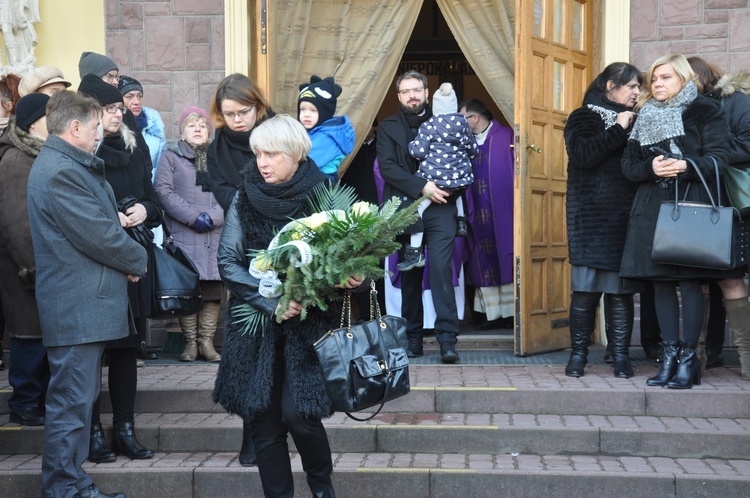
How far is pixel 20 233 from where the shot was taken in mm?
5598

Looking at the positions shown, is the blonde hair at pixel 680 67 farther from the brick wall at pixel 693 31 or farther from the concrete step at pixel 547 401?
the concrete step at pixel 547 401

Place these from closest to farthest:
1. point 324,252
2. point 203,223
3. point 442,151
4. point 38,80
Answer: point 324,252 → point 38,80 → point 442,151 → point 203,223

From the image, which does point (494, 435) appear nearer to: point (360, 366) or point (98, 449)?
point (360, 366)

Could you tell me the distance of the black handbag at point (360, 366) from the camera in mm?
4016

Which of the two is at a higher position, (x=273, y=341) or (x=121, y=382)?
(x=273, y=341)

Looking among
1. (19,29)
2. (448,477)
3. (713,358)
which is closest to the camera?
(448,477)

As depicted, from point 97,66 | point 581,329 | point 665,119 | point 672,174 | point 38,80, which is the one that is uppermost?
point 97,66

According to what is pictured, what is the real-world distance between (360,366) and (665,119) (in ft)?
9.74

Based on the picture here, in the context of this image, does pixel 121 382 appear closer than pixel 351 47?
Yes

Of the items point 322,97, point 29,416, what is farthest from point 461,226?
point 29,416

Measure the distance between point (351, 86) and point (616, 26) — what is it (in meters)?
2.22

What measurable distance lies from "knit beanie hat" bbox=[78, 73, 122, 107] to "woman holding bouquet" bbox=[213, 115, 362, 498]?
157cm

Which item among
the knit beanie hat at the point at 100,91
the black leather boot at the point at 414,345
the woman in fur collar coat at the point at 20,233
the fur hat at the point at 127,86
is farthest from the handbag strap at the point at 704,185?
the fur hat at the point at 127,86

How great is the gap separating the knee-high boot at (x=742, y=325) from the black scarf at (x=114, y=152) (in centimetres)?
374
